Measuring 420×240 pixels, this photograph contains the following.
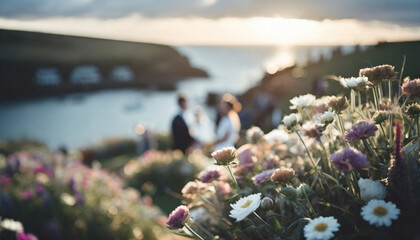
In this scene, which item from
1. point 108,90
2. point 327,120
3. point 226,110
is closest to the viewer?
point 327,120

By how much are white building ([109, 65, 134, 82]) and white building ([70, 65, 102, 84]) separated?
2.75 m

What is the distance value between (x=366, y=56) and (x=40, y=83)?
194ft

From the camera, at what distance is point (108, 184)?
390cm

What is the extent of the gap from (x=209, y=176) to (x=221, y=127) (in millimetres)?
3762

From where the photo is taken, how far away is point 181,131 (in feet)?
18.4

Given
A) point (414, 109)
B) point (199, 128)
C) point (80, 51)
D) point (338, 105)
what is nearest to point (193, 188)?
point (338, 105)

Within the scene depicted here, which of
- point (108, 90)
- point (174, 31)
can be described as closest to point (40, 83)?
point (108, 90)

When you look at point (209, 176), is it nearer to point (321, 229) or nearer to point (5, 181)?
point (321, 229)

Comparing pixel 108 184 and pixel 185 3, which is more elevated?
pixel 185 3

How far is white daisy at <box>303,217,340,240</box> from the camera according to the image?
1.66 feet

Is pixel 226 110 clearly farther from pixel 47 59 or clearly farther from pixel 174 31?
pixel 47 59

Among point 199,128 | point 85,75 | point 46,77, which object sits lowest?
point 85,75

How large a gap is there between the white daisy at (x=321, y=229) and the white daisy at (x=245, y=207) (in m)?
0.10

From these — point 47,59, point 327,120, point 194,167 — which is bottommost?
point 47,59
